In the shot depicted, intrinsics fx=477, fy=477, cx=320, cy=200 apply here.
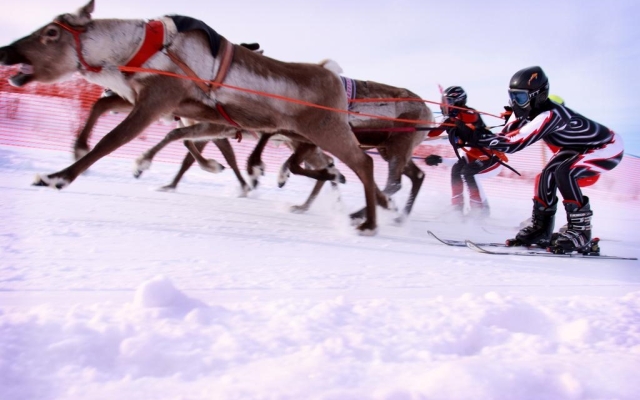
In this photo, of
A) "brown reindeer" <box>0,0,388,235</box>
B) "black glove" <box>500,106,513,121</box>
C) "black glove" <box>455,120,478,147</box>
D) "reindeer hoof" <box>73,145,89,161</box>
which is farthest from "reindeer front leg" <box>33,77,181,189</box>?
"black glove" <box>500,106,513,121</box>

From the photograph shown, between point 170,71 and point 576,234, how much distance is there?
10.5 feet

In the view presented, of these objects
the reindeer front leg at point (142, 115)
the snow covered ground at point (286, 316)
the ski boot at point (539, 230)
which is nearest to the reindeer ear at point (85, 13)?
the reindeer front leg at point (142, 115)

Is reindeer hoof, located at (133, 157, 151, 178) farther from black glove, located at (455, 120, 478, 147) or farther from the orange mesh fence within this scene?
black glove, located at (455, 120, 478, 147)

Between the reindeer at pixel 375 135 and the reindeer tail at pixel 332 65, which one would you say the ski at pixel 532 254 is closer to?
the reindeer at pixel 375 135

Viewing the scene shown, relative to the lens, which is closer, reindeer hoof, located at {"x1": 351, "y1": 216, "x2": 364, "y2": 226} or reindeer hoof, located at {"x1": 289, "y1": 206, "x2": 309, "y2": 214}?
reindeer hoof, located at {"x1": 351, "y1": 216, "x2": 364, "y2": 226}

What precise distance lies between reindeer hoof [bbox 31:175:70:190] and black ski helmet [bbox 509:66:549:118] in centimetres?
326

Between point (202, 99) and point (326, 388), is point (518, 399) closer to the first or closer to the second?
point (326, 388)

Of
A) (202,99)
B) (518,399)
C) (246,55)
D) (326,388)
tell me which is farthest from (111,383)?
(246,55)

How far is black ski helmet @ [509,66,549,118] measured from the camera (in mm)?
3699

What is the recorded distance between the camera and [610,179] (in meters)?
10.4

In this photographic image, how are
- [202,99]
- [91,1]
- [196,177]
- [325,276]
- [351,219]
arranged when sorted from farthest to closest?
1. [196,177]
2. [351,219]
3. [202,99]
4. [91,1]
5. [325,276]

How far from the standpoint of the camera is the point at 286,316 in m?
1.54

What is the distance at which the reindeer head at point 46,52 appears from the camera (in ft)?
9.09

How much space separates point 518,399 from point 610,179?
1102cm
